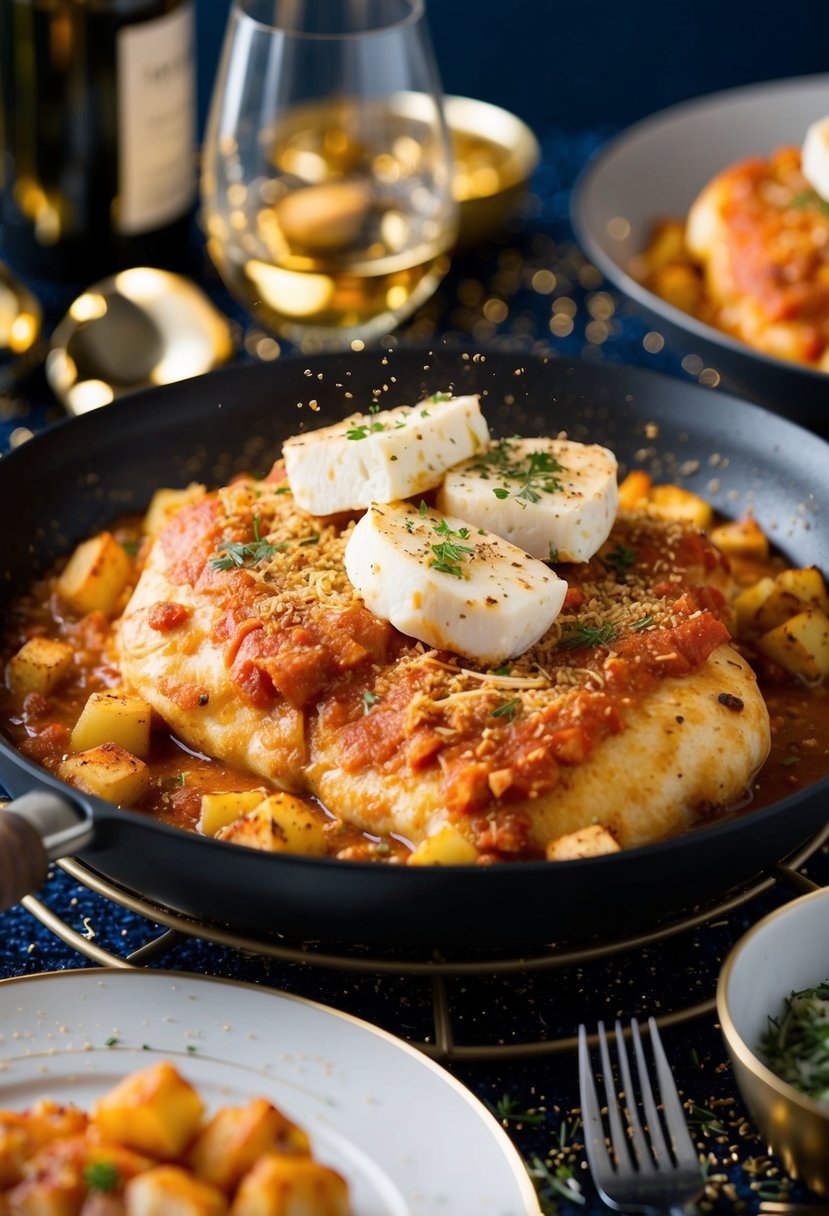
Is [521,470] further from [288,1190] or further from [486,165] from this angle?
[486,165]

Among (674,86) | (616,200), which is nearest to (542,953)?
(616,200)

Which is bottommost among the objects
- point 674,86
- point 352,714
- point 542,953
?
point 674,86

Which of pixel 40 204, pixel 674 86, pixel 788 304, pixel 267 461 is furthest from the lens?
pixel 674 86

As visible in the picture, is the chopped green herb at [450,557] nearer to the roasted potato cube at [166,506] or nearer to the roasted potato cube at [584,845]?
the roasted potato cube at [584,845]

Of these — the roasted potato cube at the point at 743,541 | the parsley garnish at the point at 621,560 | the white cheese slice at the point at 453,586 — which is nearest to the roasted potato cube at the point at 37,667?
the white cheese slice at the point at 453,586

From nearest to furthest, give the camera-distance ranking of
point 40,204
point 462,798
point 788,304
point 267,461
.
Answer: point 462,798
point 267,461
point 788,304
point 40,204

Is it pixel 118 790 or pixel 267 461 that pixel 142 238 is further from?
pixel 118 790

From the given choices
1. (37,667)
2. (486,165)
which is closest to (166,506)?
(37,667)
